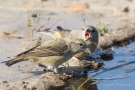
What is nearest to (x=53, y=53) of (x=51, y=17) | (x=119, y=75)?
(x=119, y=75)

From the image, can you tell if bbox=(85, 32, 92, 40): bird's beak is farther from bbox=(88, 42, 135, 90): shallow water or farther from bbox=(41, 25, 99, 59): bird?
bbox=(88, 42, 135, 90): shallow water

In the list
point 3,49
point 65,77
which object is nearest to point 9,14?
point 3,49

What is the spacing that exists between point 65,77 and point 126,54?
209 cm

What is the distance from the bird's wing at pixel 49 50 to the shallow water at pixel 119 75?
766mm

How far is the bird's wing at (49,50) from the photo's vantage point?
711 centimetres

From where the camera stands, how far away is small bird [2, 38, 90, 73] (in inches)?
279

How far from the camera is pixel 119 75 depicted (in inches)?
300

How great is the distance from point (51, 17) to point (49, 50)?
3.89 meters

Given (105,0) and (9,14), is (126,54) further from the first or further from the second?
(105,0)

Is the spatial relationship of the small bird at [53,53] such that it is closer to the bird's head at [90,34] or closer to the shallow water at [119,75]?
the shallow water at [119,75]

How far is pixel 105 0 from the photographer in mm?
12891

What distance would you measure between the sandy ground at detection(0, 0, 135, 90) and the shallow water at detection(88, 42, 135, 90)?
1.09 m

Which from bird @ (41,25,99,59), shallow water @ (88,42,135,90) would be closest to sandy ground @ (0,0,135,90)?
bird @ (41,25,99,59)

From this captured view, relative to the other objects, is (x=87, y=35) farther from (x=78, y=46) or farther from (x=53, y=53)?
(x=53, y=53)
